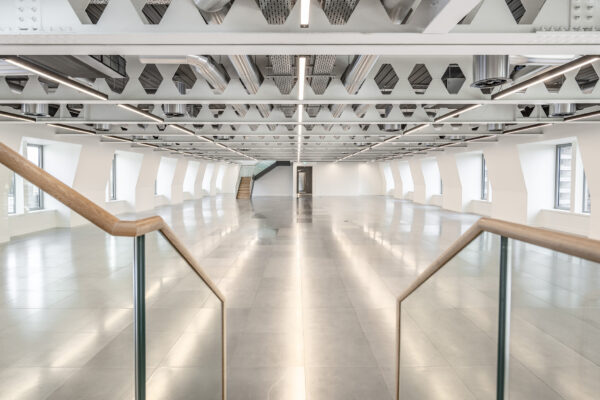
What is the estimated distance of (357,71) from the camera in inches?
175

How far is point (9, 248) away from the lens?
4.74 ft

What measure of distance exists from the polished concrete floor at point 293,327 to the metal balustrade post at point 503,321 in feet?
0.08

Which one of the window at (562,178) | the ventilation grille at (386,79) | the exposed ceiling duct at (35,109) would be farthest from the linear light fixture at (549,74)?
the window at (562,178)

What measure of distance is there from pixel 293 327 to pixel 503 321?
2.77m

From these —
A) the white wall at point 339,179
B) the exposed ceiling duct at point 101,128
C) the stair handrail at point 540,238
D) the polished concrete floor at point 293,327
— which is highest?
the exposed ceiling duct at point 101,128

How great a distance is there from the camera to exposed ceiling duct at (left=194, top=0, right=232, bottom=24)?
2564 mm

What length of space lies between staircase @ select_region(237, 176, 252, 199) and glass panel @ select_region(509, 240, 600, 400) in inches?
1132

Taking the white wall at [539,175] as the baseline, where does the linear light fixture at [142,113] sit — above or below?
above

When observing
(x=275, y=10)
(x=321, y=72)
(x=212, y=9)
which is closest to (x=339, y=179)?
(x=321, y=72)

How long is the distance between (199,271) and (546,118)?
8.36 meters

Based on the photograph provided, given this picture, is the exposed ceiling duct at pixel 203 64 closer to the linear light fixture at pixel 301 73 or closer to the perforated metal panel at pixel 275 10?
the linear light fixture at pixel 301 73

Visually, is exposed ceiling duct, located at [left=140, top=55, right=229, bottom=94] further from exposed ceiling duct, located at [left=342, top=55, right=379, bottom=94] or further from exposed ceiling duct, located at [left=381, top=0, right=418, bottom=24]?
exposed ceiling duct, located at [left=381, top=0, right=418, bottom=24]

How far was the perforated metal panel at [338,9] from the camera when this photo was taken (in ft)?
8.85

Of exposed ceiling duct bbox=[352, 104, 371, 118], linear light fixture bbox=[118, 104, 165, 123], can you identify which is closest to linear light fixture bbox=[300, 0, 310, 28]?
exposed ceiling duct bbox=[352, 104, 371, 118]
